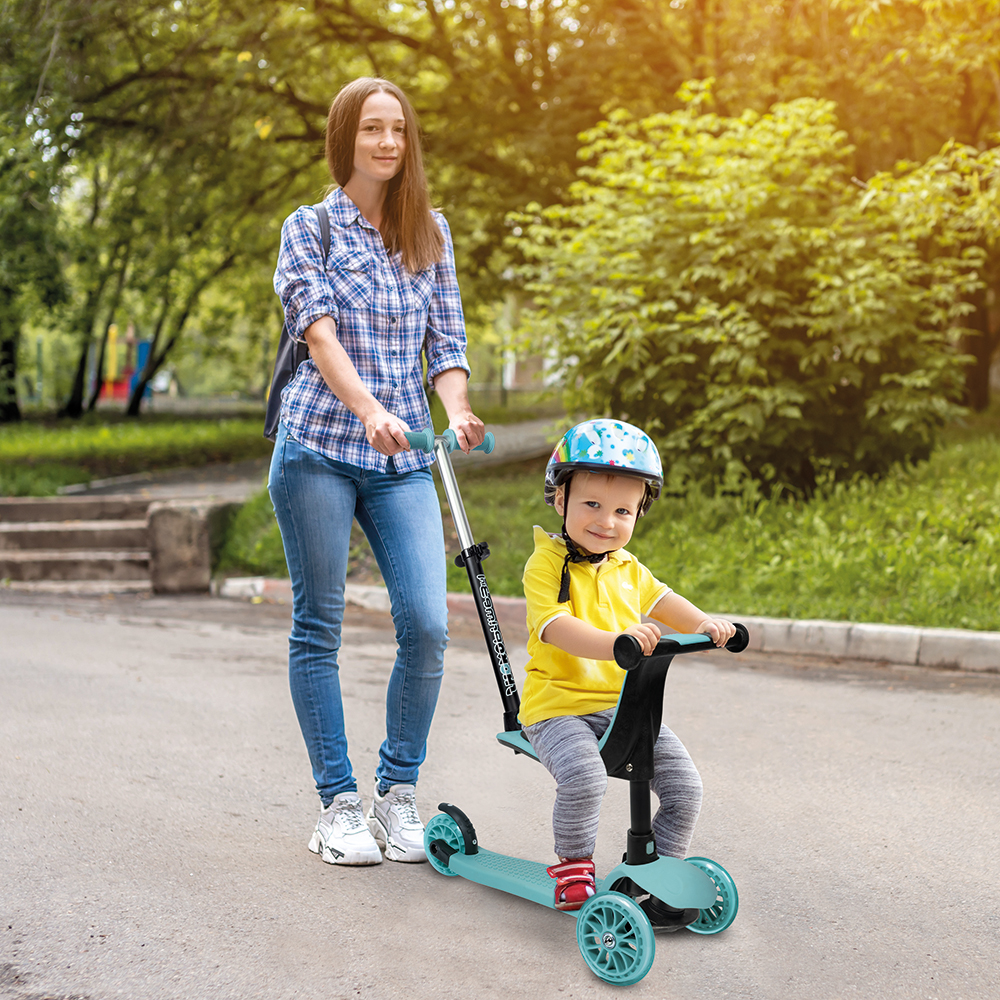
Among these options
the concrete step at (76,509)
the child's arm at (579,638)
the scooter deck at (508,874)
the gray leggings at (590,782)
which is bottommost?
the concrete step at (76,509)

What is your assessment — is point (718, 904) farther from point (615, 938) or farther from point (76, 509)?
point (76, 509)

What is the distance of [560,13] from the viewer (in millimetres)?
14742

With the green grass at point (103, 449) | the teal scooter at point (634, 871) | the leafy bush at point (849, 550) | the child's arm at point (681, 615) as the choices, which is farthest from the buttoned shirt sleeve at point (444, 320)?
the green grass at point (103, 449)

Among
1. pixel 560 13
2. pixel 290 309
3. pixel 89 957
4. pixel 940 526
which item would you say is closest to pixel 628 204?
pixel 940 526

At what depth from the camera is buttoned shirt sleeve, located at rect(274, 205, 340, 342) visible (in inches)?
126

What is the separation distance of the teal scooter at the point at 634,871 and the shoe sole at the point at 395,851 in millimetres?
363

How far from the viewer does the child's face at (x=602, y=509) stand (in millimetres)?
2828

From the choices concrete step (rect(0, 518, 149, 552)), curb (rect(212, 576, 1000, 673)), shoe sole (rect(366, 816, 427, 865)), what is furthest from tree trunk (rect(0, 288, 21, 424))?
shoe sole (rect(366, 816, 427, 865))

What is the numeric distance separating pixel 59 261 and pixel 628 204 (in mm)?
7781

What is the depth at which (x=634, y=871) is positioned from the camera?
2672 millimetres

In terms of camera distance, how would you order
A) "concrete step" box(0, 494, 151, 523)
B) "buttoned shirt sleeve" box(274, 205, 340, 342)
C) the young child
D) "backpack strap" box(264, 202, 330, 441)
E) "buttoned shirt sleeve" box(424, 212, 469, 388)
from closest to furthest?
the young child < "buttoned shirt sleeve" box(274, 205, 340, 342) < "backpack strap" box(264, 202, 330, 441) < "buttoned shirt sleeve" box(424, 212, 469, 388) < "concrete step" box(0, 494, 151, 523)

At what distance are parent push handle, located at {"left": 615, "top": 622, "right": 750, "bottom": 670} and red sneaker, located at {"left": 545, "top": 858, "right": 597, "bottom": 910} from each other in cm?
60

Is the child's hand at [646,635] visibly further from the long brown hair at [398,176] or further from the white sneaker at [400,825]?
the long brown hair at [398,176]

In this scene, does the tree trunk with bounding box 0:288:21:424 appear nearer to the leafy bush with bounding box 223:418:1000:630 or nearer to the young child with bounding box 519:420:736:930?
the leafy bush with bounding box 223:418:1000:630
